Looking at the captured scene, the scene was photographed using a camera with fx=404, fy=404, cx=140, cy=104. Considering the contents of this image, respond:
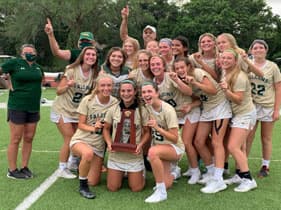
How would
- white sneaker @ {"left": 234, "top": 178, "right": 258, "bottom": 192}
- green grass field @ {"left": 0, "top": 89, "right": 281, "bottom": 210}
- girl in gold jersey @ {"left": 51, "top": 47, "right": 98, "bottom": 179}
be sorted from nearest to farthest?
1. green grass field @ {"left": 0, "top": 89, "right": 281, "bottom": 210}
2. white sneaker @ {"left": 234, "top": 178, "right": 258, "bottom": 192}
3. girl in gold jersey @ {"left": 51, "top": 47, "right": 98, "bottom": 179}

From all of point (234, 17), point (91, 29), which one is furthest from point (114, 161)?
point (234, 17)

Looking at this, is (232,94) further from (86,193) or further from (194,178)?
(86,193)

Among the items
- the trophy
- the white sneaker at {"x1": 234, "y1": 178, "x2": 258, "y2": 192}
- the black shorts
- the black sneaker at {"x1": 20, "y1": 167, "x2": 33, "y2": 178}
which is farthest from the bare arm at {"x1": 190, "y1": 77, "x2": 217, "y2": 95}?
the black sneaker at {"x1": 20, "y1": 167, "x2": 33, "y2": 178}

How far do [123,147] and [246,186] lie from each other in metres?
1.66

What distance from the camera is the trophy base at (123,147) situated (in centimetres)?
503

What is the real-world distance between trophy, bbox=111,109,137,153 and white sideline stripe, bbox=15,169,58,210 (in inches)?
42.6

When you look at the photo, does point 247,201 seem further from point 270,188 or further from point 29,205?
point 29,205

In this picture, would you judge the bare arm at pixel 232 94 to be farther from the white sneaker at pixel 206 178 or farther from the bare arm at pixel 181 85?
the white sneaker at pixel 206 178

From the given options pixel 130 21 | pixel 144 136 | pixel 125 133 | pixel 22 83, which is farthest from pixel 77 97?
pixel 130 21

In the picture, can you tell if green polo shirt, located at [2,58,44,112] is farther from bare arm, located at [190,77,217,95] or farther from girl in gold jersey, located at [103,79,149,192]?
bare arm, located at [190,77,217,95]

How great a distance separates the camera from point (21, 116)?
5543 mm

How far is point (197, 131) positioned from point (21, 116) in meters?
2.44

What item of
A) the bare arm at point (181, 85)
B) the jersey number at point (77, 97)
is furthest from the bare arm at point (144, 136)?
the jersey number at point (77, 97)

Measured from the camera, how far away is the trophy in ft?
16.6
